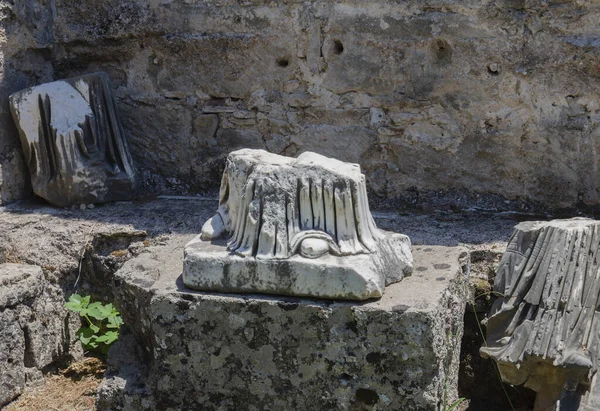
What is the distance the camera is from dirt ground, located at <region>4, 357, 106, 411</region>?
410 cm

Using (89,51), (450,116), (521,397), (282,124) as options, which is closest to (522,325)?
(521,397)

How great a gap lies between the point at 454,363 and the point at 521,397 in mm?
503

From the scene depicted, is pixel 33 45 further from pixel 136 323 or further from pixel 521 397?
pixel 521 397

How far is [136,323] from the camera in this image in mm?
3760

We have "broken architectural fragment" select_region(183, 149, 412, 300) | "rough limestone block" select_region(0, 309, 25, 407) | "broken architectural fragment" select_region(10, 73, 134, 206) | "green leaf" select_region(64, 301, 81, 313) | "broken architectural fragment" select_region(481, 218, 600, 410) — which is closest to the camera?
"broken architectural fragment" select_region(183, 149, 412, 300)

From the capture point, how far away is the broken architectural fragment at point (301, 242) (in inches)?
129

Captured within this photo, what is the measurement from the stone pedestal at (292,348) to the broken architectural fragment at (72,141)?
1.28m

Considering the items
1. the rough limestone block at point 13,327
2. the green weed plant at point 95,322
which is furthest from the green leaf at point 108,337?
the rough limestone block at point 13,327

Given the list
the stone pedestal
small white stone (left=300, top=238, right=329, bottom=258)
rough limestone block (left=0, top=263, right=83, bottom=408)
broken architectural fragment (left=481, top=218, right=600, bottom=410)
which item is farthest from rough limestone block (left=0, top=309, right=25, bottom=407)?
broken architectural fragment (left=481, top=218, right=600, bottom=410)

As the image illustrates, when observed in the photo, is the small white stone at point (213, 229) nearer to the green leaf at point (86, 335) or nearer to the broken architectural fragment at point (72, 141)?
the green leaf at point (86, 335)

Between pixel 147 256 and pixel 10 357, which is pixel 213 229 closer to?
pixel 147 256

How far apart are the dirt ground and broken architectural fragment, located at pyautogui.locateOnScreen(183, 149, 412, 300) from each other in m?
1.05

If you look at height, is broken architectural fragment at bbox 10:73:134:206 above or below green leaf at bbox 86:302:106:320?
above

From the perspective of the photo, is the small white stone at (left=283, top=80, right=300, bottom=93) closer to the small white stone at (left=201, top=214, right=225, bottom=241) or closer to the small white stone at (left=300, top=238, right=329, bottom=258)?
the small white stone at (left=201, top=214, right=225, bottom=241)
